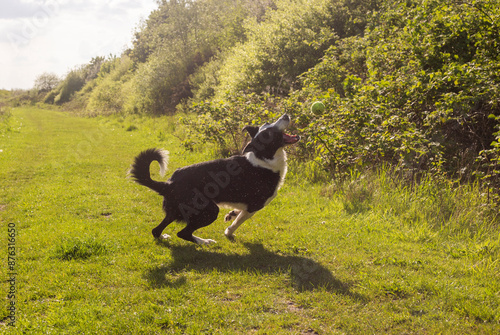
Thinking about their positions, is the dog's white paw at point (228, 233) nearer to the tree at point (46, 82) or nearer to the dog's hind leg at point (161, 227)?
the dog's hind leg at point (161, 227)

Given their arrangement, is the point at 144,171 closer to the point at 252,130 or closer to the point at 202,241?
the point at 202,241

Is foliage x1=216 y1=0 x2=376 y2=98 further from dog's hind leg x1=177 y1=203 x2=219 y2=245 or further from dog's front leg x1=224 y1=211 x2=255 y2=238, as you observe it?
dog's hind leg x1=177 y1=203 x2=219 y2=245

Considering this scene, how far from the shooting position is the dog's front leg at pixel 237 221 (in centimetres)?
517

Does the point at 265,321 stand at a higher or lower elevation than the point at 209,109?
lower

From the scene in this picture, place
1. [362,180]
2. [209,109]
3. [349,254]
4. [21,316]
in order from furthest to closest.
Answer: [209,109], [362,180], [349,254], [21,316]

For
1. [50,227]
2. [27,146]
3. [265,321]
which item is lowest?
[265,321]

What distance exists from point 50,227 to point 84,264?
1.63m

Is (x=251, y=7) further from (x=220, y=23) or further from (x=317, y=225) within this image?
(x=317, y=225)

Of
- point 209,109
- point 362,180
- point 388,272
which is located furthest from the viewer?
point 209,109

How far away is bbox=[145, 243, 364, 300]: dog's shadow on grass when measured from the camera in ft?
12.8

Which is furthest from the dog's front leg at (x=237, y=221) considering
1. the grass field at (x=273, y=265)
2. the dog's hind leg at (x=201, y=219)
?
the dog's hind leg at (x=201, y=219)

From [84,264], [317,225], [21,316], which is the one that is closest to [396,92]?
[317,225]

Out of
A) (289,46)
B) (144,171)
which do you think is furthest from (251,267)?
(289,46)

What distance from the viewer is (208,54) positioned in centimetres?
2491
